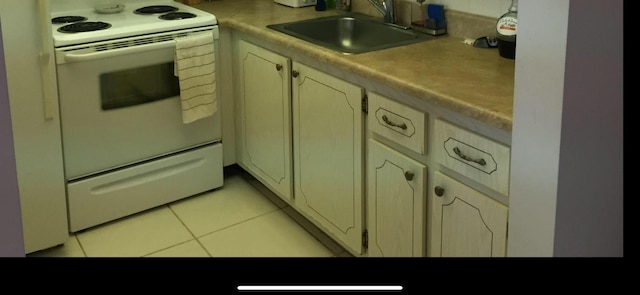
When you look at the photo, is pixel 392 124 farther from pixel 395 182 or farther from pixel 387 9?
pixel 387 9

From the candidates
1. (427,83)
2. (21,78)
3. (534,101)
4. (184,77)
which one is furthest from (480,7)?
(21,78)

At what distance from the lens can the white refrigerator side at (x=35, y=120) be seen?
2.04 m

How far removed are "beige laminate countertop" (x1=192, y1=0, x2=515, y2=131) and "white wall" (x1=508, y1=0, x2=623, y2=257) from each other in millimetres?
385

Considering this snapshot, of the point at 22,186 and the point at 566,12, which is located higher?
the point at 566,12

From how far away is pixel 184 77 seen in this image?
243cm

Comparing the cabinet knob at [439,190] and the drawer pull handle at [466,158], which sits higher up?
the drawer pull handle at [466,158]

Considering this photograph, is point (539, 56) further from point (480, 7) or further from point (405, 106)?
point (480, 7)

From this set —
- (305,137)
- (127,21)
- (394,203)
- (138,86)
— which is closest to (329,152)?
(305,137)

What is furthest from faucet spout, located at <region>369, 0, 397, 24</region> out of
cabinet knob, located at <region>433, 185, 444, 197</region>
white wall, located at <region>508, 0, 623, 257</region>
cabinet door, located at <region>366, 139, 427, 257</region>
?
white wall, located at <region>508, 0, 623, 257</region>

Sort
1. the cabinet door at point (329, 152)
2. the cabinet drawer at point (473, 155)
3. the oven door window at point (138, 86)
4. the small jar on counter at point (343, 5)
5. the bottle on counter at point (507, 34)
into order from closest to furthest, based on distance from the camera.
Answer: the cabinet drawer at point (473, 155) < the bottle on counter at point (507, 34) < the cabinet door at point (329, 152) < the oven door window at point (138, 86) < the small jar on counter at point (343, 5)

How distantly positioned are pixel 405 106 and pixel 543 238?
75cm

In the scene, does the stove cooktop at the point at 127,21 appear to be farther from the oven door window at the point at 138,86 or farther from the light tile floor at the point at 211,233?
the light tile floor at the point at 211,233

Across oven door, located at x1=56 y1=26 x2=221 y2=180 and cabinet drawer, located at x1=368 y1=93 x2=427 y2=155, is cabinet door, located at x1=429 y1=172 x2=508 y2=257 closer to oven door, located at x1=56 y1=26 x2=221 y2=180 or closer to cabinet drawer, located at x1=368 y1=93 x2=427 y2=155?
cabinet drawer, located at x1=368 y1=93 x2=427 y2=155

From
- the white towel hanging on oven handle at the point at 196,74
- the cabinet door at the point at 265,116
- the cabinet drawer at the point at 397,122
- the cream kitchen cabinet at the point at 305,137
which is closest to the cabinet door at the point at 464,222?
the cabinet drawer at the point at 397,122
